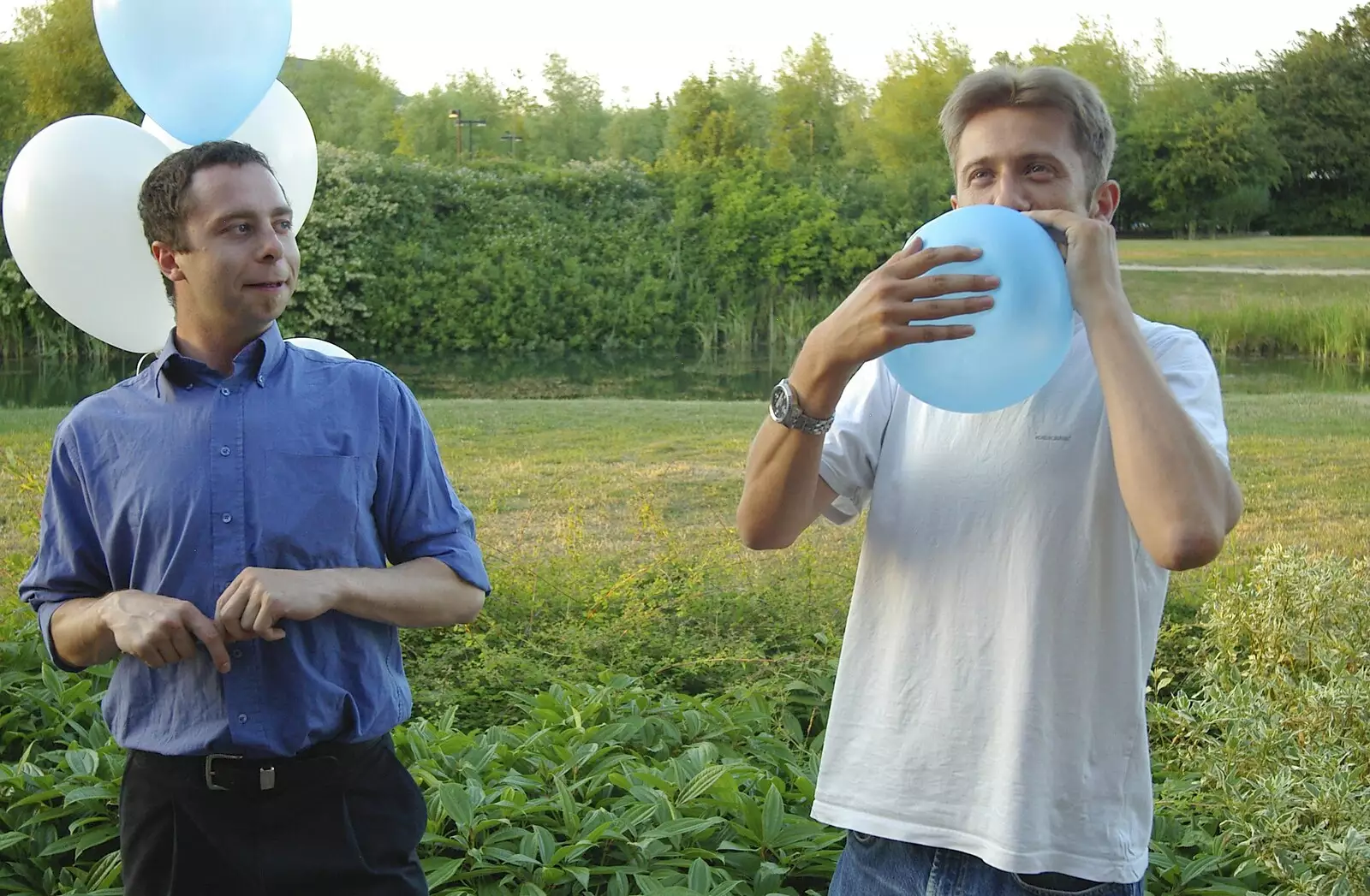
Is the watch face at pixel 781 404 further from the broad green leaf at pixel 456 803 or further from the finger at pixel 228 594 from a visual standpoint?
the broad green leaf at pixel 456 803

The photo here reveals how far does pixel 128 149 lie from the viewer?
264cm

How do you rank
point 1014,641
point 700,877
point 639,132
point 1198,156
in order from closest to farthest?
point 1014,641 → point 700,877 → point 1198,156 → point 639,132

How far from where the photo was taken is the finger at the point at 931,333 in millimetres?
1264

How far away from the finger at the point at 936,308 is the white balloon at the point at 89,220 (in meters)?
1.90

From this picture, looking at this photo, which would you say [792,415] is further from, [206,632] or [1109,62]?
[1109,62]

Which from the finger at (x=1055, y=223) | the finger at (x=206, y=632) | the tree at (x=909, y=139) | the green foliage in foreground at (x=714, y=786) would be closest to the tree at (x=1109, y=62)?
the tree at (x=909, y=139)

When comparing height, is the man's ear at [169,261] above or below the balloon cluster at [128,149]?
below

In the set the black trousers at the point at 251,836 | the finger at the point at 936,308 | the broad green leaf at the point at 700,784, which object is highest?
the finger at the point at 936,308

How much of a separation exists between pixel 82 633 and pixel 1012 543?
1.18 metres

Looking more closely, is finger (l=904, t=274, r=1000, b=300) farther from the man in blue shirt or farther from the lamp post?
the lamp post

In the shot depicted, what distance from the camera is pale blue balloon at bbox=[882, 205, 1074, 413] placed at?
4.27 ft

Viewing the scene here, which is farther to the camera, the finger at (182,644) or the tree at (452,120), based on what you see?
the tree at (452,120)

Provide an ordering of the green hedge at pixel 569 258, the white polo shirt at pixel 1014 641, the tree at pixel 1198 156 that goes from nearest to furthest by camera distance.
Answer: the white polo shirt at pixel 1014 641 < the tree at pixel 1198 156 < the green hedge at pixel 569 258

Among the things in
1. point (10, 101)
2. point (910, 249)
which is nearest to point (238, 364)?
point (910, 249)
